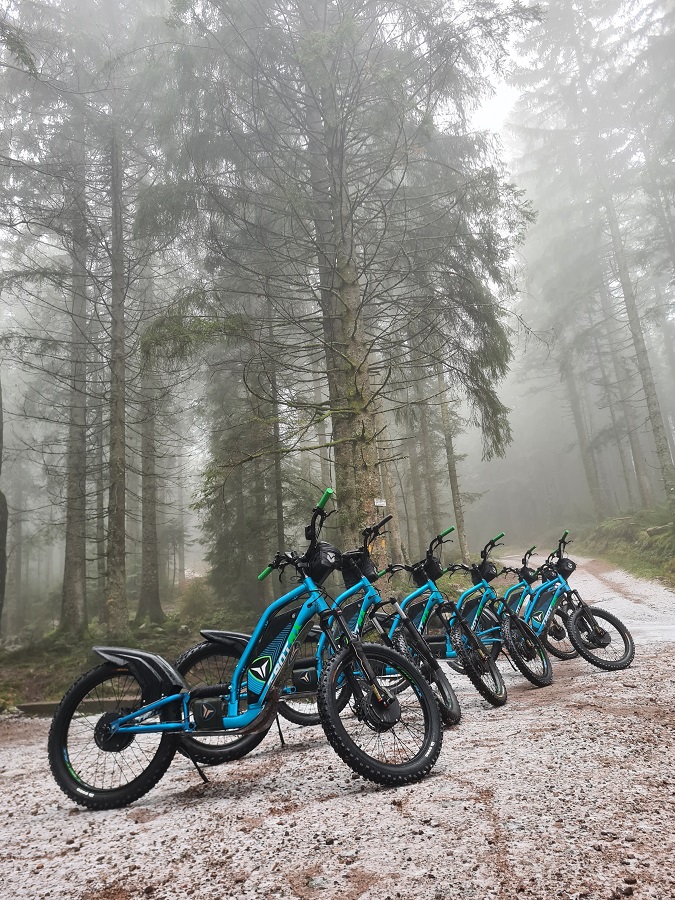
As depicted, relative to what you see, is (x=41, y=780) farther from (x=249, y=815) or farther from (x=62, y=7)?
(x=62, y=7)

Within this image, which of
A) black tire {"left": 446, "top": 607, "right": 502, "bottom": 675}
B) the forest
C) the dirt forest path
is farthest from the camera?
the forest

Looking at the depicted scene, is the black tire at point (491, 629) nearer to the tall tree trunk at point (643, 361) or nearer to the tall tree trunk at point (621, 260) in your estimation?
the tall tree trunk at point (643, 361)

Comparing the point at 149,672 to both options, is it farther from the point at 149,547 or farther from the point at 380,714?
the point at 149,547

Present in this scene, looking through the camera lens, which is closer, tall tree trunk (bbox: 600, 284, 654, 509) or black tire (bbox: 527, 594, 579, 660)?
black tire (bbox: 527, 594, 579, 660)

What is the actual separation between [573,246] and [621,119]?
466 centimetres

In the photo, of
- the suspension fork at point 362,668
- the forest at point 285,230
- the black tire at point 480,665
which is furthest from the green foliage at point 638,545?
the suspension fork at point 362,668

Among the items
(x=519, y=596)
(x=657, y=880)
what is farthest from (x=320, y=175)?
(x=657, y=880)

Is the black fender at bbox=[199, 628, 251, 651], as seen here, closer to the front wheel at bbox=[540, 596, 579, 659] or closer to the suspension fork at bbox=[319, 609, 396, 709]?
the suspension fork at bbox=[319, 609, 396, 709]

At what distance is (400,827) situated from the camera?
1.86 metres

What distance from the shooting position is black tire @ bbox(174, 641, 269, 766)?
2865 mm

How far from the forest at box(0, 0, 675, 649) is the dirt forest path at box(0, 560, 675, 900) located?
3.95 m

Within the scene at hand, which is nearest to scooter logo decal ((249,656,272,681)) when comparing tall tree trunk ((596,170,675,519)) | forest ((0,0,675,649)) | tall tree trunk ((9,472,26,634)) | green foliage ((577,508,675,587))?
forest ((0,0,675,649))

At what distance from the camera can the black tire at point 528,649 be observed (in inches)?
177

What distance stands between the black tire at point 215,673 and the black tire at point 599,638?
11.1 ft
